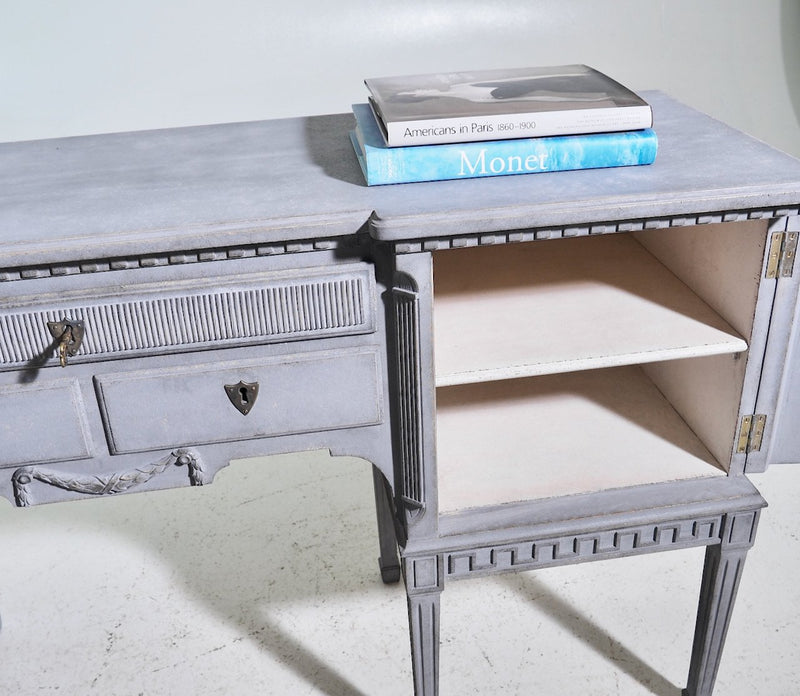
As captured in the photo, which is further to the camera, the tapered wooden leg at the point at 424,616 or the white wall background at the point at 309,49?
the white wall background at the point at 309,49

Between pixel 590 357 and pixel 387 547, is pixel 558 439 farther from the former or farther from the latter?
pixel 387 547

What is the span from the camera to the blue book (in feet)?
3.36

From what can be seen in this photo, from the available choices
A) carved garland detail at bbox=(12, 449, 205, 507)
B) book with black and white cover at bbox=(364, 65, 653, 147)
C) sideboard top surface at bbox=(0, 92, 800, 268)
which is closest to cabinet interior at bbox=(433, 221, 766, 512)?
sideboard top surface at bbox=(0, 92, 800, 268)

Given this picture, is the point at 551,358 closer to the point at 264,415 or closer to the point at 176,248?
the point at 264,415

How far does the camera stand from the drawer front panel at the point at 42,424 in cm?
100

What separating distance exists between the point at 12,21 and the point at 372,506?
55.0 inches

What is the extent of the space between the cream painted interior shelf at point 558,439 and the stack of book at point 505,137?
446 millimetres

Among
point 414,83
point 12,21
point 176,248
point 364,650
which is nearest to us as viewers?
point 176,248

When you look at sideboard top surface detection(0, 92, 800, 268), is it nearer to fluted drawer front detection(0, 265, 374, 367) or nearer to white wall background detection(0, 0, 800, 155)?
fluted drawer front detection(0, 265, 374, 367)

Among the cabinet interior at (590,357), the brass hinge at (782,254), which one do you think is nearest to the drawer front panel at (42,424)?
the cabinet interior at (590,357)

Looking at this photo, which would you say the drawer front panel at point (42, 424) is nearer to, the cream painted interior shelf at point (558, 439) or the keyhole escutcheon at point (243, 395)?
the keyhole escutcheon at point (243, 395)

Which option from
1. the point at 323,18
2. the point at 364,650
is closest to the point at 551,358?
the point at 364,650

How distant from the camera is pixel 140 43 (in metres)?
1.93

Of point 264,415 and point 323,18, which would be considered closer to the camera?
point 264,415
